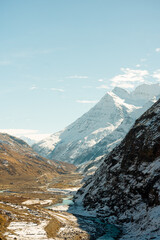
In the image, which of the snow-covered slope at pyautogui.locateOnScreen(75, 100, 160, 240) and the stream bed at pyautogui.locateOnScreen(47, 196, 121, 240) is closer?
the stream bed at pyautogui.locateOnScreen(47, 196, 121, 240)

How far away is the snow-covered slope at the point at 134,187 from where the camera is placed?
64125 mm

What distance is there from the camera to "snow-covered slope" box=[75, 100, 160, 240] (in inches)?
2525

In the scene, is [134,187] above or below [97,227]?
above

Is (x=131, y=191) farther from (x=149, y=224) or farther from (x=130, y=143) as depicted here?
(x=130, y=143)

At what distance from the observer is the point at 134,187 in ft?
258

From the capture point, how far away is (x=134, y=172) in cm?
8406

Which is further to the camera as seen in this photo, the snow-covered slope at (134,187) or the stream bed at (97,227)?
the snow-covered slope at (134,187)

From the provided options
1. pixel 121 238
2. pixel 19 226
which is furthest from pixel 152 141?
pixel 19 226

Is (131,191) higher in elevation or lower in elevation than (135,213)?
higher

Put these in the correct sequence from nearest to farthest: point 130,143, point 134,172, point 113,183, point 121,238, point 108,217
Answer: point 121,238 → point 108,217 → point 134,172 → point 113,183 → point 130,143

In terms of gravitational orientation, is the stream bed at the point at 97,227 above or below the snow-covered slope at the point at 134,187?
below

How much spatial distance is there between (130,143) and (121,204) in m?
A: 29.1

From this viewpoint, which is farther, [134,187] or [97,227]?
[134,187]

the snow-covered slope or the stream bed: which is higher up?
the snow-covered slope
